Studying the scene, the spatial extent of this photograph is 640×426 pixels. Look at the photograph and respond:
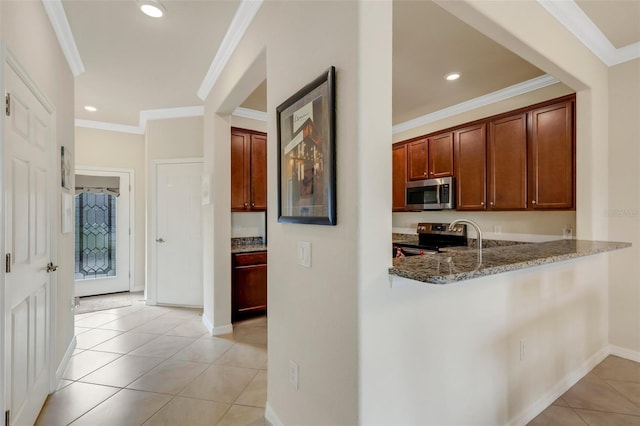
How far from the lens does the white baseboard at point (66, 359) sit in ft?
7.68

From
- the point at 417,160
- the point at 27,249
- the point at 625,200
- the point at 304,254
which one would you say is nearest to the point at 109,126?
the point at 27,249

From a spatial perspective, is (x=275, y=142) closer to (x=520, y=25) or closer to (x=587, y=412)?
(x=520, y=25)

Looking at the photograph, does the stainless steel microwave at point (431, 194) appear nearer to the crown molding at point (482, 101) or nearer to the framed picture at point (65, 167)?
the crown molding at point (482, 101)

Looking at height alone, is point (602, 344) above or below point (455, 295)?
below

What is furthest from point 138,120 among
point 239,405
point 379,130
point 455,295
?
point 455,295

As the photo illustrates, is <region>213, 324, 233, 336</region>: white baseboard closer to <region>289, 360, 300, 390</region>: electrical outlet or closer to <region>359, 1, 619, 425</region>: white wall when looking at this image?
<region>289, 360, 300, 390</region>: electrical outlet

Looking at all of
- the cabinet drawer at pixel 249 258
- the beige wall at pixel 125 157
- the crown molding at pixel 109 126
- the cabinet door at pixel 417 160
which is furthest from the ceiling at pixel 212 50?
the cabinet drawer at pixel 249 258

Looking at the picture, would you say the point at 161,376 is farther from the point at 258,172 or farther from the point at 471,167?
the point at 471,167

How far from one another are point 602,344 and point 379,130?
Answer: 309 cm

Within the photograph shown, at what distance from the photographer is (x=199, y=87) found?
3576mm

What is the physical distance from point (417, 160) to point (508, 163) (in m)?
1.23

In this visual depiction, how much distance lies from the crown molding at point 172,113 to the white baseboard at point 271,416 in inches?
148

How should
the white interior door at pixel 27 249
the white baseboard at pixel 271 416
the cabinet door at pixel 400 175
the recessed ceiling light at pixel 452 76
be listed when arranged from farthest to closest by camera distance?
the cabinet door at pixel 400 175
the recessed ceiling light at pixel 452 76
the white baseboard at pixel 271 416
the white interior door at pixel 27 249

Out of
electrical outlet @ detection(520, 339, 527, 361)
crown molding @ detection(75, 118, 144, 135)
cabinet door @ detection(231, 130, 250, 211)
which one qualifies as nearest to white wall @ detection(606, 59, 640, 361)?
electrical outlet @ detection(520, 339, 527, 361)
